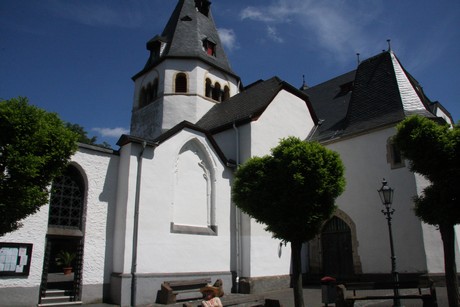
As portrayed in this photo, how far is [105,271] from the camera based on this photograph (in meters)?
12.5

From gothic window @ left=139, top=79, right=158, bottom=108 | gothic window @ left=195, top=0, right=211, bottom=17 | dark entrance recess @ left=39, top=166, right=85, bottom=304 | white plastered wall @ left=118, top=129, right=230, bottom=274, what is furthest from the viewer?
gothic window @ left=195, top=0, right=211, bottom=17

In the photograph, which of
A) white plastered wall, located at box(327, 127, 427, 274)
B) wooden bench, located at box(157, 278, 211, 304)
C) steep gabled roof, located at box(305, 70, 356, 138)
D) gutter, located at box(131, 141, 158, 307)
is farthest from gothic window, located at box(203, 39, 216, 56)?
wooden bench, located at box(157, 278, 211, 304)

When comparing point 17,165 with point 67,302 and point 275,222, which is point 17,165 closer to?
point 67,302

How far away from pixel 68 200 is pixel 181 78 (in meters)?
12.6

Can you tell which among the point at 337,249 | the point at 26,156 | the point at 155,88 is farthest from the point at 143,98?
the point at 26,156

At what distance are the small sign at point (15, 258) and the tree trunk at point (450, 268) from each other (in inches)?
442

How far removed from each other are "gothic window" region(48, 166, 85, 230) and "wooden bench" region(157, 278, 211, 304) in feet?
11.3

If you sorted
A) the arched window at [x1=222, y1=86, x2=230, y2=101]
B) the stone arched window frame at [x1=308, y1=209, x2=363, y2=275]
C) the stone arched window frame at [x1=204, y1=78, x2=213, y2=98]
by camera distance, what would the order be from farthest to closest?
1. the arched window at [x1=222, y1=86, x2=230, y2=101]
2. the stone arched window frame at [x1=204, y1=78, x2=213, y2=98]
3. the stone arched window frame at [x1=308, y1=209, x2=363, y2=275]

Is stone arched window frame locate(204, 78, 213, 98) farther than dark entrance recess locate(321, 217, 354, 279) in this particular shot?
Yes

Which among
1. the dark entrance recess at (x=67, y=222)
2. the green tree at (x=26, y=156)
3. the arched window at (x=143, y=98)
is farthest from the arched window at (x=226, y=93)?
the green tree at (x=26, y=156)

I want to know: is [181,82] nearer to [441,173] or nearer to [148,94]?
[148,94]

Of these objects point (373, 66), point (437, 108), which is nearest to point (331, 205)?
point (373, 66)

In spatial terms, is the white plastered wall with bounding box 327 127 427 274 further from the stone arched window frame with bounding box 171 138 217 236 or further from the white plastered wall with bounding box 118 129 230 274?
the stone arched window frame with bounding box 171 138 217 236

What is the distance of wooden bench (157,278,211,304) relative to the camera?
12.3 meters
